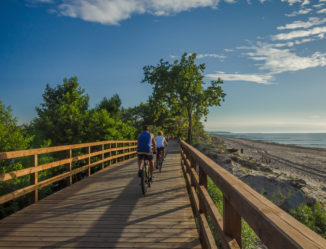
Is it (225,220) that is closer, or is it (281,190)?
(225,220)

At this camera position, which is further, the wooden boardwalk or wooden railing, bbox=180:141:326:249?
the wooden boardwalk

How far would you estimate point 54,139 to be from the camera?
23.6 metres

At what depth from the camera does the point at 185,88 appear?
28.8 meters

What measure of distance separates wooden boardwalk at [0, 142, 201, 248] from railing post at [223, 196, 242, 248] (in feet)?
5.19

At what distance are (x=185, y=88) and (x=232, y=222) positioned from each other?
27354 mm

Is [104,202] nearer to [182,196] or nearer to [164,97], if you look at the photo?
[182,196]

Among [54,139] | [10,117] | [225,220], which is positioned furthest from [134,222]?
[54,139]

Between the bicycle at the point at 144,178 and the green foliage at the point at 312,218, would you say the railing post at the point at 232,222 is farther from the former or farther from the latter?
the green foliage at the point at 312,218

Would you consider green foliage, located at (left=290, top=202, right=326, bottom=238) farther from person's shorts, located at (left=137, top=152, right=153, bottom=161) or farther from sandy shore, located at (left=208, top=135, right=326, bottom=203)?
person's shorts, located at (left=137, top=152, right=153, bottom=161)

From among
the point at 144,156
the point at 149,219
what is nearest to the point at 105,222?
the point at 149,219

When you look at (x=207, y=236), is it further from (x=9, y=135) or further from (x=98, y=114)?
(x=98, y=114)

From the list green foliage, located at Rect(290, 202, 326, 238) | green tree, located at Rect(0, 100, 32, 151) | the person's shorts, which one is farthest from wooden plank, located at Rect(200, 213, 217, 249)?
green tree, located at Rect(0, 100, 32, 151)

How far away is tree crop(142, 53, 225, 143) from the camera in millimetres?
28906

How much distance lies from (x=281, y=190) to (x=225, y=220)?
11.0 m
